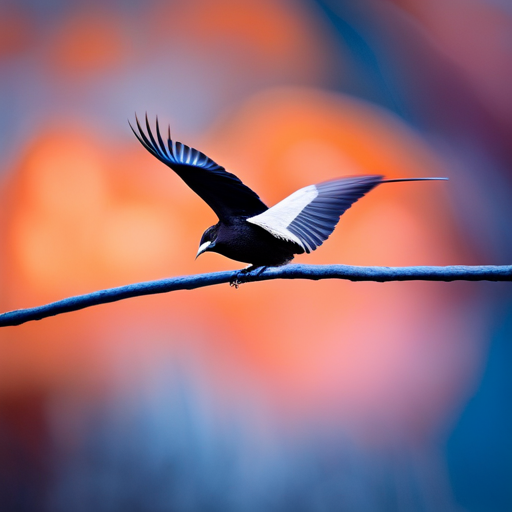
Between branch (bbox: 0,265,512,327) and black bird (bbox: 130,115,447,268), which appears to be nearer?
branch (bbox: 0,265,512,327)

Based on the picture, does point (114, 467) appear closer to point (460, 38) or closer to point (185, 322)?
point (185, 322)

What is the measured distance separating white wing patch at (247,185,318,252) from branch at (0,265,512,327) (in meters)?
0.06

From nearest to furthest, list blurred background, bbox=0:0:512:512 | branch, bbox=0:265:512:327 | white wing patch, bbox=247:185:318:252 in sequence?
branch, bbox=0:265:512:327
white wing patch, bbox=247:185:318:252
blurred background, bbox=0:0:512:512

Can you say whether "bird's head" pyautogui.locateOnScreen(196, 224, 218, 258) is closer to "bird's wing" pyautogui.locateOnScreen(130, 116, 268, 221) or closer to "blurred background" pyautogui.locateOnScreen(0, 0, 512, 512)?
"bird's wing" pyautogui.locateOnScreen(130, 116, 268, 221)

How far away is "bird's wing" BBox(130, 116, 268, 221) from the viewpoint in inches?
40.4

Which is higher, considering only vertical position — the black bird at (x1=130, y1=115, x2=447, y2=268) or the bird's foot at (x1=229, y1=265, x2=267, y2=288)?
the black bird at (x1=130, y1=115, x2=447, y2=268)

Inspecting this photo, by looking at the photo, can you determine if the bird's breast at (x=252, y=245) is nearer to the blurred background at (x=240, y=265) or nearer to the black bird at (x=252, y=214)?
the black bird at (x=252, y=214)

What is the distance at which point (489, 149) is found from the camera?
1.54 m

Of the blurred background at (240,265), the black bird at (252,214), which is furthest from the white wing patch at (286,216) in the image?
the blurred background at (240,265)

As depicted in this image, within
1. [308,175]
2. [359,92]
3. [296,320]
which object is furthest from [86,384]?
[359,92]

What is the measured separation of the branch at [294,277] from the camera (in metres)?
0.88

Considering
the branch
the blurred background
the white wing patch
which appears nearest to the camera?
the branch

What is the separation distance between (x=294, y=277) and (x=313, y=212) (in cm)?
17

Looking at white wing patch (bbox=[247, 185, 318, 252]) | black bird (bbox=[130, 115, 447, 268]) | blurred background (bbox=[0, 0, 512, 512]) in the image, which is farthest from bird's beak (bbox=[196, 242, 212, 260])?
blurred background (bbox=[0, 0, 512, 512])
